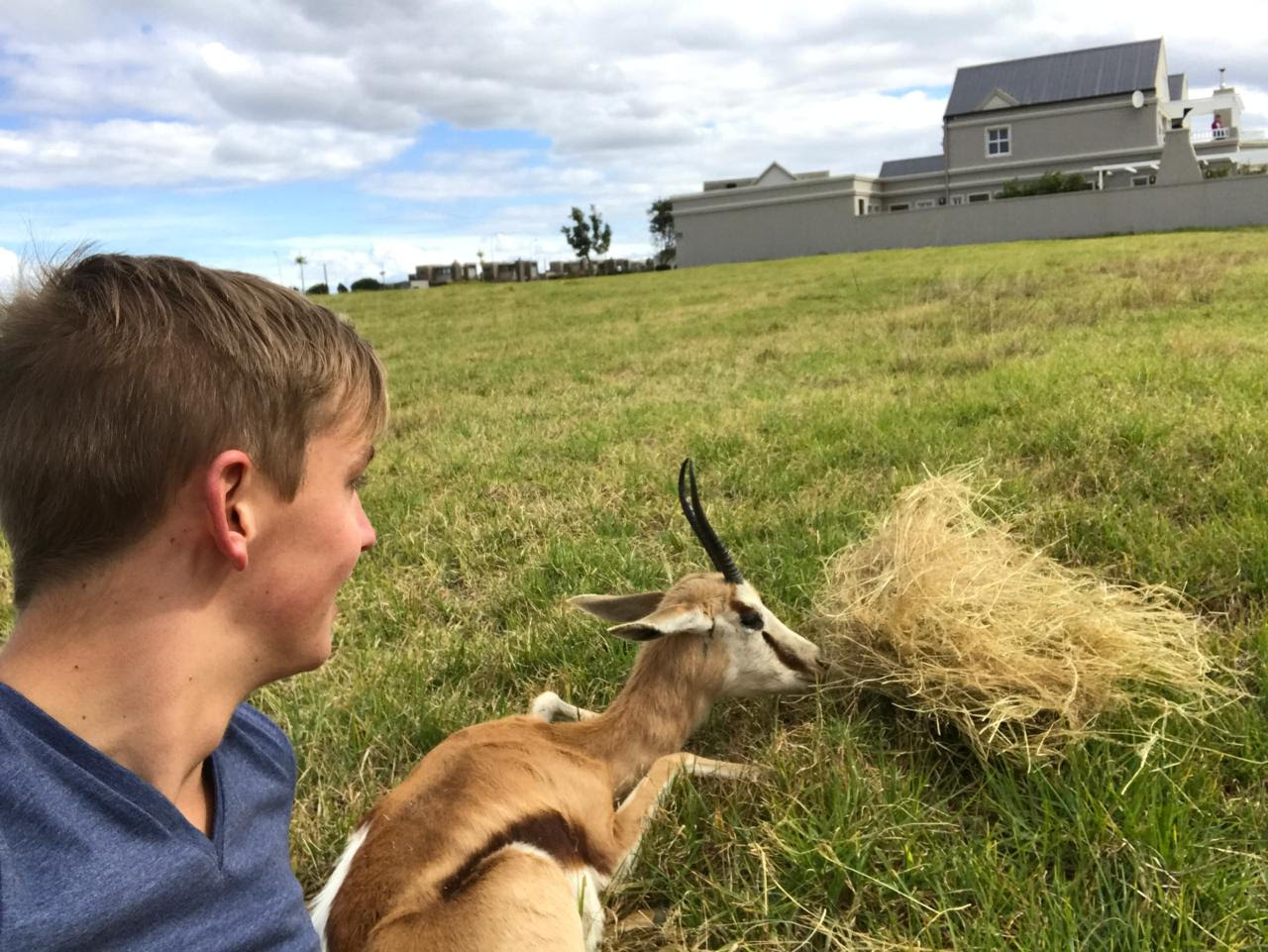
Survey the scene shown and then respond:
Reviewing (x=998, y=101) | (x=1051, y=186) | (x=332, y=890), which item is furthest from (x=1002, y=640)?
(x=998, y=101)

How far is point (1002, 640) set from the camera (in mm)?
3223

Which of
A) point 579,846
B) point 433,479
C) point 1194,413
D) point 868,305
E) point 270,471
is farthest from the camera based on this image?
point 868,305

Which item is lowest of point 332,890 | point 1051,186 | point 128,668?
point 332,890

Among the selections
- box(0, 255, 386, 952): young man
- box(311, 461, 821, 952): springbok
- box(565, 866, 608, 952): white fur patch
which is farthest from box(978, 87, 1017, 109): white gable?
box(0, 255, 386, 952): young man

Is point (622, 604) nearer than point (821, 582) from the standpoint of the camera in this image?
Yes

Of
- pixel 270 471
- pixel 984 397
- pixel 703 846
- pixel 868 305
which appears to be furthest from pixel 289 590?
pixel 868 305

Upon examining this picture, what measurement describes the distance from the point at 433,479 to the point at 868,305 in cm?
1125

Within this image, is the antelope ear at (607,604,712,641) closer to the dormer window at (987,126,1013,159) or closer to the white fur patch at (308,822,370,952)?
the white fur patch at (308,822,370,952)

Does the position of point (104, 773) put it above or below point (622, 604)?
above

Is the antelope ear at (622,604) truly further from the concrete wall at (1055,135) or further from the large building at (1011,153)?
the concrete wall at (1055,135)

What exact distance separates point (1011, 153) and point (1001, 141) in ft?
3.44

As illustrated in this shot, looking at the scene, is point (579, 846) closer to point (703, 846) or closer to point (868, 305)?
point (703, 846)

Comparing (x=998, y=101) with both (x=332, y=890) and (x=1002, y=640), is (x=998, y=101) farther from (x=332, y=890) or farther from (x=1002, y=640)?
(x=332, y=890)

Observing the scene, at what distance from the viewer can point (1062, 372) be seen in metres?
7.73
